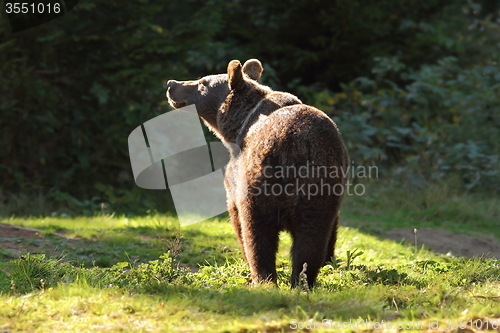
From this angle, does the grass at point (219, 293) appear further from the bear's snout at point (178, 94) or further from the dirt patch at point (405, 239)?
the bear's snout at point (178, 94)

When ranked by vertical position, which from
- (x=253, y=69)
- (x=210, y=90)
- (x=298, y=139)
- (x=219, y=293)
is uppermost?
(x=253, y=69)

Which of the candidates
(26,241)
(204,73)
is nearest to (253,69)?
(26,241)

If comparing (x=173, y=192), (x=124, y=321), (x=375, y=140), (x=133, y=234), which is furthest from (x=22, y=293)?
(x=375, y=140)

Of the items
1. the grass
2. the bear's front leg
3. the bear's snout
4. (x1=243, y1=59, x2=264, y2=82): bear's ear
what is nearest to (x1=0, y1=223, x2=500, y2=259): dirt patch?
the grass

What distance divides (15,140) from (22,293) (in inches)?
255

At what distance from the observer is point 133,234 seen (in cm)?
692

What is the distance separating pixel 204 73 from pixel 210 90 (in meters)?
7.08

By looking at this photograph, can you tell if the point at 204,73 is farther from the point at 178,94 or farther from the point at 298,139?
the point at 298,139

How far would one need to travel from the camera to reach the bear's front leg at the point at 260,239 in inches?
168

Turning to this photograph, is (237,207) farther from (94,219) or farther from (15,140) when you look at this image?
(15,140)

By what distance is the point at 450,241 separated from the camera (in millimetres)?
7172

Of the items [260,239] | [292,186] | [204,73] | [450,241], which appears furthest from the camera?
[204,73]

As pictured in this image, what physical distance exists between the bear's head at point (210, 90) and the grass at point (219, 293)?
147 centimetres

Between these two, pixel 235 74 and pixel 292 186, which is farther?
pixel 235 74
